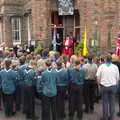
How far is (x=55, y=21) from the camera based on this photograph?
24.3 meters

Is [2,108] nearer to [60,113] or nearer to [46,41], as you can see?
[60,113]

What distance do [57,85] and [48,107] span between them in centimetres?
70

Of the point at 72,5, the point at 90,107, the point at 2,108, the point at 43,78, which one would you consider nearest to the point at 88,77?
the point at 90,107

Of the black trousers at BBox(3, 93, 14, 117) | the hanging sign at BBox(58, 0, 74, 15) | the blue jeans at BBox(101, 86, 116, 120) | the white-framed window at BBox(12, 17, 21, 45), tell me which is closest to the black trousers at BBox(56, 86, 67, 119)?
the blue jeans at BBox(101, 86, 116, 120)

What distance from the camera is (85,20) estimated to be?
2183 cm

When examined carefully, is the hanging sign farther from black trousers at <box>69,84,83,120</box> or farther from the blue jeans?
the blue jeans

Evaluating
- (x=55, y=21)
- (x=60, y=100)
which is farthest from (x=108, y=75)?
(x=55, y=21)

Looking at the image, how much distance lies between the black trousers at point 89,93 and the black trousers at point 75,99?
0.85 m

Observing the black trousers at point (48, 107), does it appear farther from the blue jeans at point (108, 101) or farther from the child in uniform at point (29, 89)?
the blue jeans at point (108, 101)

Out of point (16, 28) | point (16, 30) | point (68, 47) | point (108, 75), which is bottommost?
point (108, 75)

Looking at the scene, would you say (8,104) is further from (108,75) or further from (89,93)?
(108,75)

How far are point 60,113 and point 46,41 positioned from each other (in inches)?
497

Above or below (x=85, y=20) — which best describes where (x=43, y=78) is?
below

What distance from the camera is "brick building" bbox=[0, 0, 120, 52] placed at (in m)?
20.2
